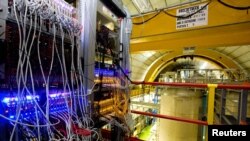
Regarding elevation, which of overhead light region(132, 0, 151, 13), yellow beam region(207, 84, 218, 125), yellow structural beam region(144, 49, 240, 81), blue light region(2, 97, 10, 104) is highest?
overhead light region(132, 0, 151, 13)

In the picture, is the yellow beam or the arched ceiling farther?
the arched ceiling

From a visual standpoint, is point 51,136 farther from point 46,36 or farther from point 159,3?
point 159,3

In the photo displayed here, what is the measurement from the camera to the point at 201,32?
251 cm

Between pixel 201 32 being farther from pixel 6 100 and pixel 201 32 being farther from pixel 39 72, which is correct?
pixel 6 100

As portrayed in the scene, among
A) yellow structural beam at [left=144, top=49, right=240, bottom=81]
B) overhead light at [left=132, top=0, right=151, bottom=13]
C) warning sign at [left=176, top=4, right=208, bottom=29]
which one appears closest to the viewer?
warning sign at [left=176, top=4, right=208, bottom=29]

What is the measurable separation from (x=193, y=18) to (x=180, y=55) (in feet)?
24.1

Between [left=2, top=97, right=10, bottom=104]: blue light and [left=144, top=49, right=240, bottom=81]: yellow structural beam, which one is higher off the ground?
[left=144, top=49, right=240, bottom=81]: yellow structural beam

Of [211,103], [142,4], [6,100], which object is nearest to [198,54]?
[142,4]

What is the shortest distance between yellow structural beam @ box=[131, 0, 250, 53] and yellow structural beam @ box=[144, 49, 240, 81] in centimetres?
632

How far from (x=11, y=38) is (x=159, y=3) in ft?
16.1

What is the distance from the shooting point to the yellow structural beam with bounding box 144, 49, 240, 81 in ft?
27.5

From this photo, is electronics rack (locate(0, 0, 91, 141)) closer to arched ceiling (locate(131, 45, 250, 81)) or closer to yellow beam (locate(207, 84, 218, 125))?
yellow beam (locate(207, 84, 218, 125))

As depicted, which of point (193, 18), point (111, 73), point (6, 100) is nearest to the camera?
point (6, 100)

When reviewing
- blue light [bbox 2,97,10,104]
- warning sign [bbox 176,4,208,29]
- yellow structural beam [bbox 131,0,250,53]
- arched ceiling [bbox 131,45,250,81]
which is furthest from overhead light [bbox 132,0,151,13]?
blue light [bbox 2,97,10,104]
